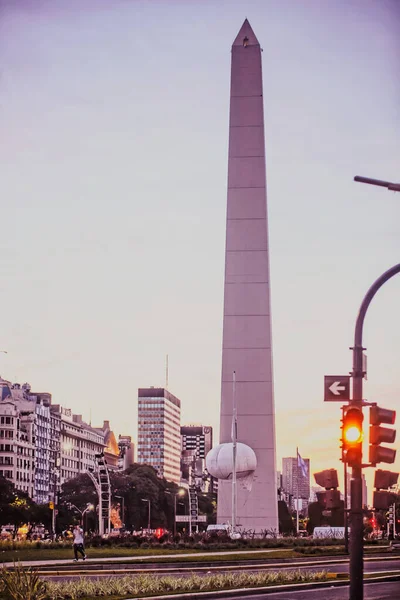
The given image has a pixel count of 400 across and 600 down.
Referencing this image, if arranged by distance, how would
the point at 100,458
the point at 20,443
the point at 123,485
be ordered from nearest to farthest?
the point at 100,458, the point at 123,485, the point at 20,443

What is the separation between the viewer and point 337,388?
14.0 m

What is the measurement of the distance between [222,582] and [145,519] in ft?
385

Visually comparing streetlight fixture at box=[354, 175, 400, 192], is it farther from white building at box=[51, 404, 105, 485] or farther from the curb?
white building at box=[51, 404, 105, 485]

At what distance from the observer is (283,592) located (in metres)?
23.2

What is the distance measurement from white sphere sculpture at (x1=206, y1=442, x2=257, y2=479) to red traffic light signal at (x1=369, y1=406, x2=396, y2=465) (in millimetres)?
49161

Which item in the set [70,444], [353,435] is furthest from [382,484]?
[70,444]

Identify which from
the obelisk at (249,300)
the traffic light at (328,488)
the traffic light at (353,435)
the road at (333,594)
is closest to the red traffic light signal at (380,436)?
the traffic light at (353,435)

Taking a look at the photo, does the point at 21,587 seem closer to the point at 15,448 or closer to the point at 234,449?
the point at 234,449

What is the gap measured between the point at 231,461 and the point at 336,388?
4963cm

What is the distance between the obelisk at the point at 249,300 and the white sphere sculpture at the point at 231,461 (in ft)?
2.44

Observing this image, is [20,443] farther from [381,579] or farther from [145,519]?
[381,579]

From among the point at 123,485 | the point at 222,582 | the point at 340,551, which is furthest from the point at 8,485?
the point at 222,582

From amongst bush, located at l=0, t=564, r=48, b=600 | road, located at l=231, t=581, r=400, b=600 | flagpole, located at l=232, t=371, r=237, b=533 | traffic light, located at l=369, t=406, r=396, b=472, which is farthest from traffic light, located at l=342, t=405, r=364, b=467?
flagpole, located at l=232, t=371, r=237, b=533

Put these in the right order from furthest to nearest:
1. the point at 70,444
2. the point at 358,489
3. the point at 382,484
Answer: the point at 70,444
the point at 358,489
the point at 382,484
